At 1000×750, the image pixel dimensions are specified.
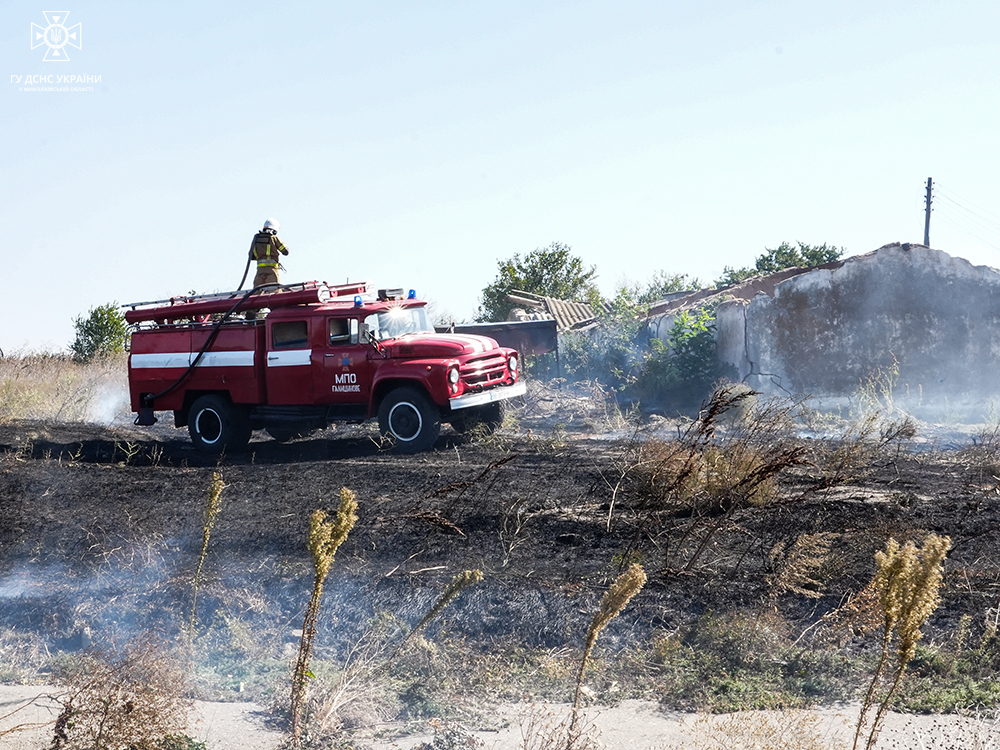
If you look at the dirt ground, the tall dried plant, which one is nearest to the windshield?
the dirt ground

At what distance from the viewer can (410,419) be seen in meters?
11.1

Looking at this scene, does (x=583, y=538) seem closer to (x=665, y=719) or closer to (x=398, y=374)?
(x=665, y=719)

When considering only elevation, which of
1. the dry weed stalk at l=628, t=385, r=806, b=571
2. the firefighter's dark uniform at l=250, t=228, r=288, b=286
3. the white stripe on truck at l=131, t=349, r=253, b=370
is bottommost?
the dry weed stalk at l=628, t=385, r=806, b=571

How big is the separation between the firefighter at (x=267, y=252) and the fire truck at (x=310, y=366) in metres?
0.46

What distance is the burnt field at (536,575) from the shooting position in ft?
15.5

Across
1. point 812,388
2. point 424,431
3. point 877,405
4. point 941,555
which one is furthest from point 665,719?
point 812,388

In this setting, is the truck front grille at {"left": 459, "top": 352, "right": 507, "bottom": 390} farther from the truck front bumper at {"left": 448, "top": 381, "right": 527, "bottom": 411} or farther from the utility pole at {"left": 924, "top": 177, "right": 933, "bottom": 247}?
the utility pole at {"left": 924, "top": 177, "right": 933, "bottom": 247}

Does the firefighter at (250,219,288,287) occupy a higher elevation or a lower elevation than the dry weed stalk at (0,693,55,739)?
higher

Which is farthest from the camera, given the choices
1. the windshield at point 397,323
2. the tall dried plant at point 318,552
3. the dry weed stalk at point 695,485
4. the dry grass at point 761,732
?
the windshield at point 397,323

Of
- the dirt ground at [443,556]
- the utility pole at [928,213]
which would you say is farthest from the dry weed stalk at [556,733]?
the utility pole at [928,213]

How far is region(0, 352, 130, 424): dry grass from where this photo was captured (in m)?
16.9

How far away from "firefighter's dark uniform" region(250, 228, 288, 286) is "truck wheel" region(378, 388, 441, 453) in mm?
3064

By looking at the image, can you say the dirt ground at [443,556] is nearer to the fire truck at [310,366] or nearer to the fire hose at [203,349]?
the fire truck at [310,366]

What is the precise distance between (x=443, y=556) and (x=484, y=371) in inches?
212
